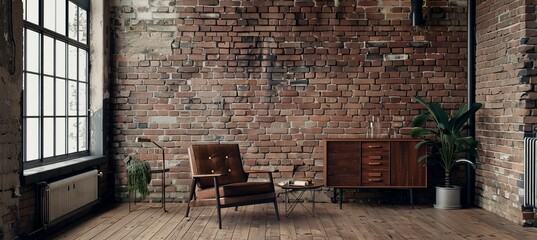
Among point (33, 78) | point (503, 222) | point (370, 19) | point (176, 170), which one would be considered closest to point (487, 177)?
point (503, 222)

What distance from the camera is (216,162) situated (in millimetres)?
7156

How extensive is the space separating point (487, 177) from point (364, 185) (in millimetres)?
1559

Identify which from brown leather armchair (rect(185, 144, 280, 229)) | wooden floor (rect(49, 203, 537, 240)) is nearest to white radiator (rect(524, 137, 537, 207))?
wooden floor (rect(49, 203, 537, 240))

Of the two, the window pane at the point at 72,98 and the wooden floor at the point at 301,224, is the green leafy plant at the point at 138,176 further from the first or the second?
the window pane at the point at 72,98

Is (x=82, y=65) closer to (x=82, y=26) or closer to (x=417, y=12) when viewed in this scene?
(x=82, y=26)

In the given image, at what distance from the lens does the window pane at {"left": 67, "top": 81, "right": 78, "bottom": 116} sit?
23.5 ft

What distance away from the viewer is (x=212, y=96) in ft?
26.8

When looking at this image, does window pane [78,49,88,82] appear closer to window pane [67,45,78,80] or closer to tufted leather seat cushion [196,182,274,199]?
window pane [67,45,78,80]

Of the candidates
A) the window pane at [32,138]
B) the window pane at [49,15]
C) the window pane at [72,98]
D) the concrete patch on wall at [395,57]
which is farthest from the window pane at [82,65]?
the concrete patch on wall at [395,57]

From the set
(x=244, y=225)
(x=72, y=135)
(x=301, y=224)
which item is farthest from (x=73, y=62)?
(x=301, y=224)

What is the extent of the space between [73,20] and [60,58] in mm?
746

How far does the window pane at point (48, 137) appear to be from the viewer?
634 cm

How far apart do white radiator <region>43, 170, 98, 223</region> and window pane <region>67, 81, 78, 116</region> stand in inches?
31.0

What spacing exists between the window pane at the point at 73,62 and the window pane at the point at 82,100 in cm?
23
